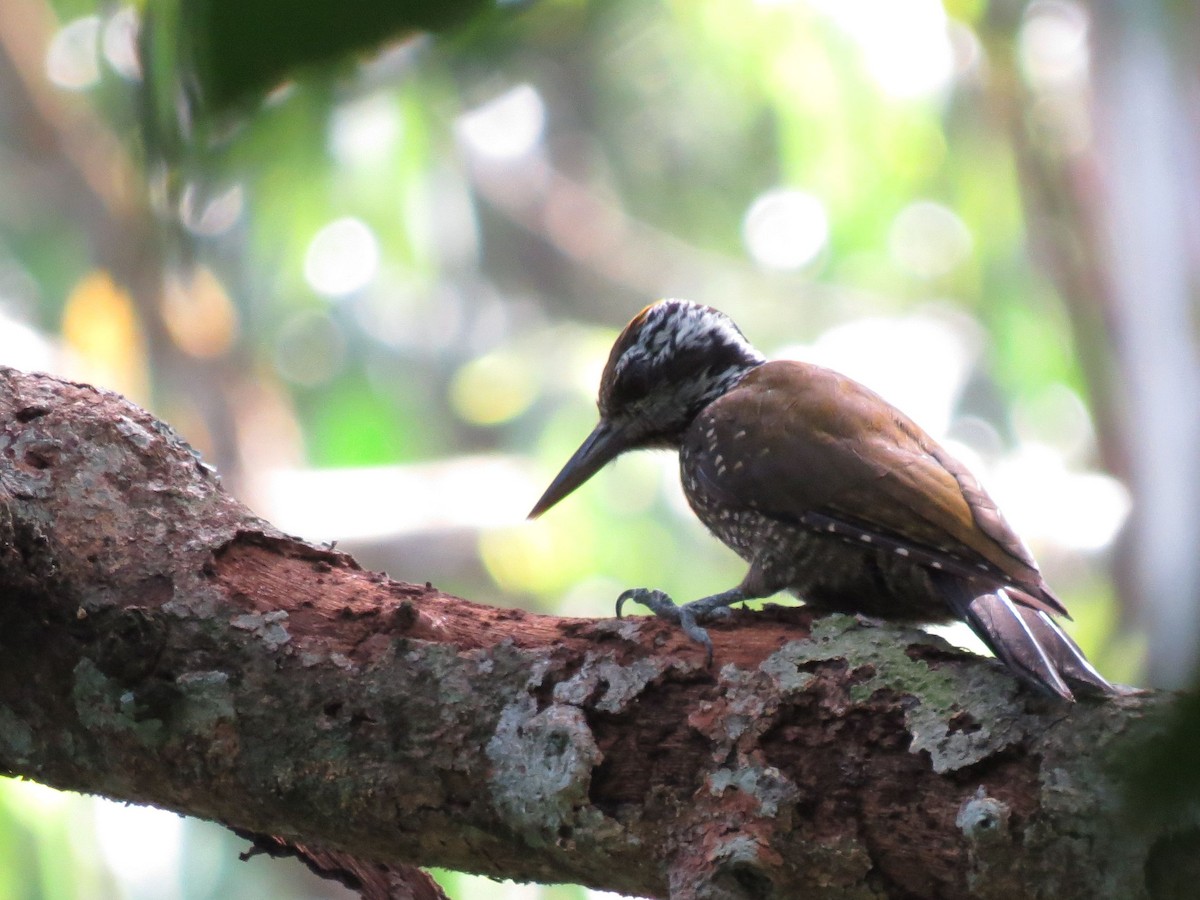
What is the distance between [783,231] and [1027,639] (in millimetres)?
8635

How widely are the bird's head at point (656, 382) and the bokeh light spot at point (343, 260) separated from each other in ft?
13.1

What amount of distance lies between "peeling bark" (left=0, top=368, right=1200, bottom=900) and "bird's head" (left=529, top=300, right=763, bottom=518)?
1.44m

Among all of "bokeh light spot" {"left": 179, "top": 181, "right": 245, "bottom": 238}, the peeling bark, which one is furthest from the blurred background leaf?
the peeling bark

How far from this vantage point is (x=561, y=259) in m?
11.4

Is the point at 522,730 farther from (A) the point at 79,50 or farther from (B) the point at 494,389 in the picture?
(B) the point at 494,389

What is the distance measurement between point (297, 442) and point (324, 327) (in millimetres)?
2016

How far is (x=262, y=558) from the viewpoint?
7.30 feet

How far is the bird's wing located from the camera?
8.07 feet

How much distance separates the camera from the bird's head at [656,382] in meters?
3.52

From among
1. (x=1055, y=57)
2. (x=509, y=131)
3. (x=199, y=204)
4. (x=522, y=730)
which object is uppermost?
(x=509, y=131)

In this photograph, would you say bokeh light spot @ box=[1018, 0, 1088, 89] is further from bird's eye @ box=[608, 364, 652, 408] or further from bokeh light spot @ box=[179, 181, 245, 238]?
bokeh light spot @ box=[179, 181, 245, 238]

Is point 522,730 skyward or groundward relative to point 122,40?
groundward

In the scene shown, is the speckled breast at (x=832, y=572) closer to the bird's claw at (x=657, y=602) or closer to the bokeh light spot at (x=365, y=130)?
the bird's claw at (x=657, y=602)

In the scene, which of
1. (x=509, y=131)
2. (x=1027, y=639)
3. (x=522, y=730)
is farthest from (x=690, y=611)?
(x=509, y=131)
